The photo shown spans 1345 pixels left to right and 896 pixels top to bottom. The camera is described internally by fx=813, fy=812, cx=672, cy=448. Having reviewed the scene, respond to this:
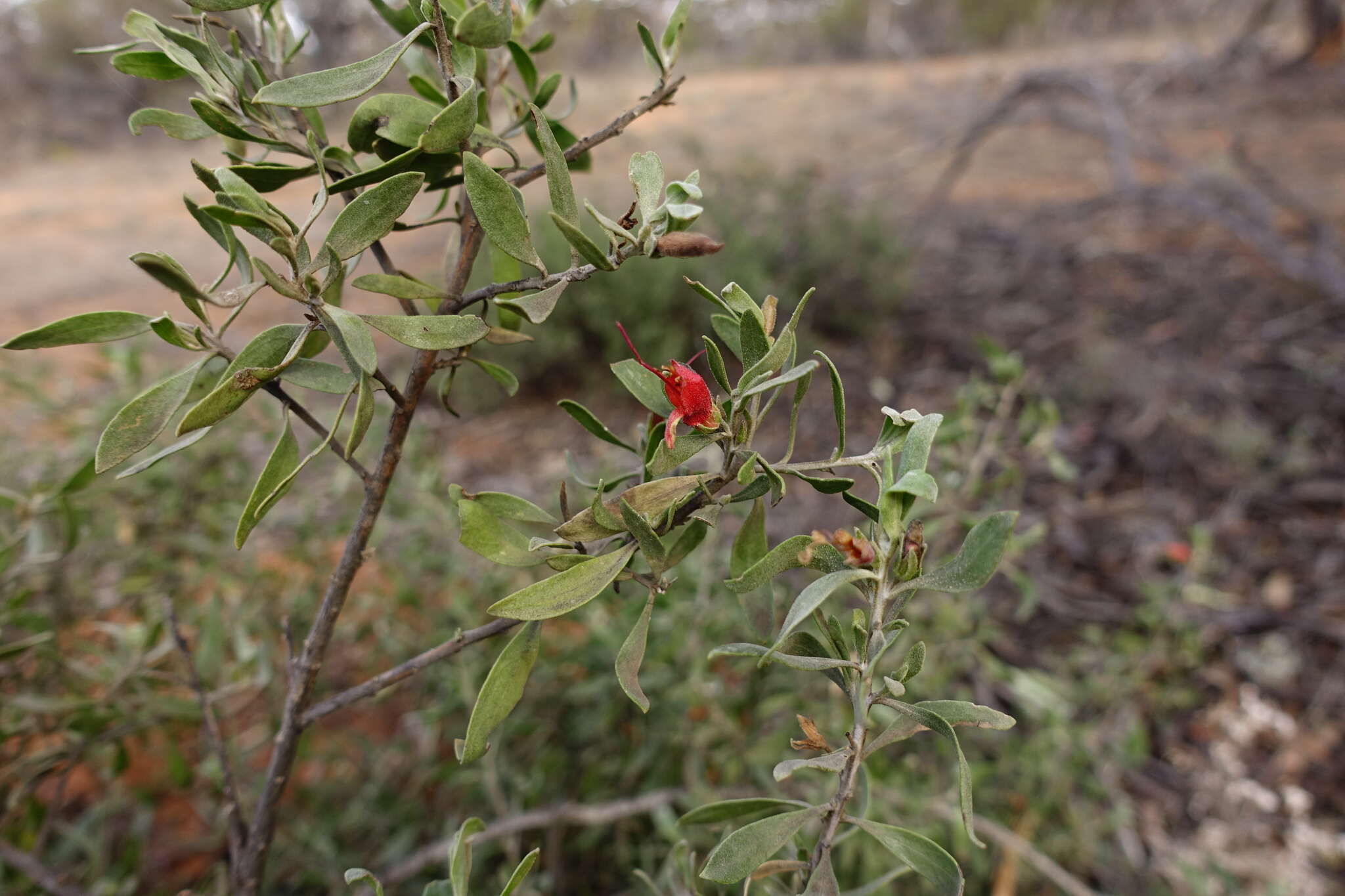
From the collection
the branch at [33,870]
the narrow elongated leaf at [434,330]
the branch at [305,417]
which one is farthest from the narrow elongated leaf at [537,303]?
the branch at [33,870]

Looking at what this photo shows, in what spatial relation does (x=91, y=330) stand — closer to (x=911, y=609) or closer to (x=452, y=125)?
(x=452, y=125)

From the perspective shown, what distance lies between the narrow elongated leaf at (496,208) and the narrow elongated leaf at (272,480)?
15 centimetres

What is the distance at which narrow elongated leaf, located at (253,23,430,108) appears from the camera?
0.41 m

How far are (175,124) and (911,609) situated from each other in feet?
3.90

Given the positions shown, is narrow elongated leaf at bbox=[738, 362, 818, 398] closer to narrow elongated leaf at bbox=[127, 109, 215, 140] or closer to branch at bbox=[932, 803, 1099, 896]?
narrow elongated leaf at bbox=[127, 109, 215, 140]

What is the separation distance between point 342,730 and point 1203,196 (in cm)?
378

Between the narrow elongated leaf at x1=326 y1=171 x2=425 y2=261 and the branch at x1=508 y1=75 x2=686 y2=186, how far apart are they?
0.35ft

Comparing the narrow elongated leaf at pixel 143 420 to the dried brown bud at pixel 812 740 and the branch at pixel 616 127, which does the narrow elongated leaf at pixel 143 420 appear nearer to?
the branch at pixel 616 127

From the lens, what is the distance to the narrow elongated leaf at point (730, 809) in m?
0.46

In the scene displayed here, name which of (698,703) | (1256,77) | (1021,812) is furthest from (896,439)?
(1256,77)

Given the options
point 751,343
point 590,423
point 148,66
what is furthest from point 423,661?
point 148,66

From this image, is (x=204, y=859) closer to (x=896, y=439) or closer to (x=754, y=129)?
(x=896, y=439)

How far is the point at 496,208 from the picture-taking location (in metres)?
0.42

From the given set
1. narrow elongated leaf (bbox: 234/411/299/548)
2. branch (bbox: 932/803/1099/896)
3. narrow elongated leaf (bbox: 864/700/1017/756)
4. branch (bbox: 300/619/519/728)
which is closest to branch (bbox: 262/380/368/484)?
narrow elongated leaf (bbox: 234/411/299/548)
